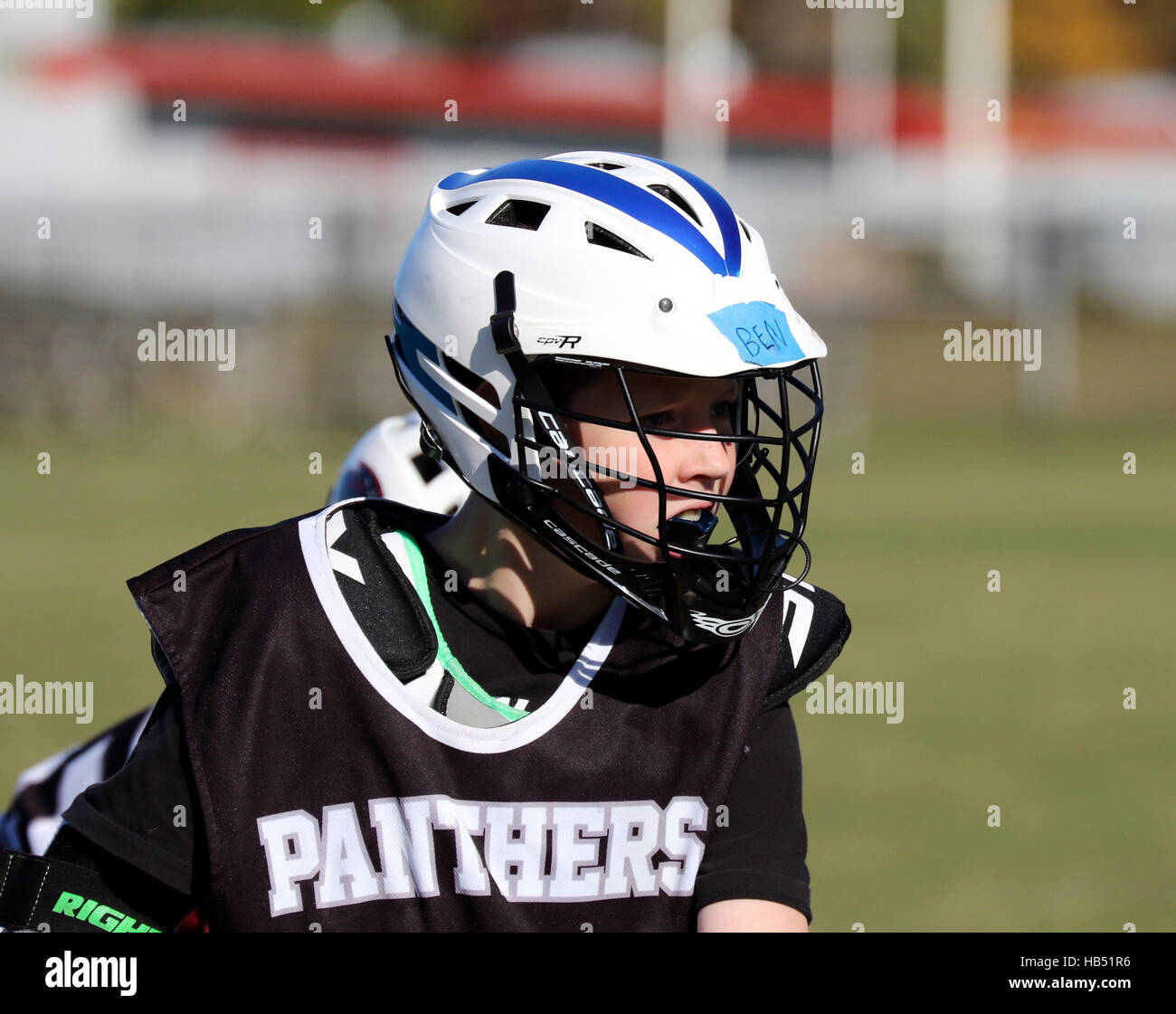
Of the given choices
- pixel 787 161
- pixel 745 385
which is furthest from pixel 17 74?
pixel 745 385

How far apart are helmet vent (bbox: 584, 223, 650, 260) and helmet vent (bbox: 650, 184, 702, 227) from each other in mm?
129

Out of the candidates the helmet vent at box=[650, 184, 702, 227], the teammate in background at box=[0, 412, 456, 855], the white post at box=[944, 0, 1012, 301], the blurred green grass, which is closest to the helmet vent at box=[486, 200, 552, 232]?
the helmet vent at box=[650, 184, 702, 227]

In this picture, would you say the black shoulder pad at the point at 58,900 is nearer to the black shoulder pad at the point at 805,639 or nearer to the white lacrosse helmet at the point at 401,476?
the black shoulder pad at the point at 805,639

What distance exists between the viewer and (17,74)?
30.4m

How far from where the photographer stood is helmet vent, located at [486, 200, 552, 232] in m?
2.59

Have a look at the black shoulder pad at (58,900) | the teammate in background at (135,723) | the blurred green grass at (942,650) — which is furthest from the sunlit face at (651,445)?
the blurred green grass at (942,650)

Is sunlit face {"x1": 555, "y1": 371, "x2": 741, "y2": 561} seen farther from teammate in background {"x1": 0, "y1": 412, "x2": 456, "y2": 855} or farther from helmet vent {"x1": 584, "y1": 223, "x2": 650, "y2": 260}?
teammate in background {"x1": 0, "y1": 412, "x2": 456, "y2": 855}

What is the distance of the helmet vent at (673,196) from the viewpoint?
2.58 metres

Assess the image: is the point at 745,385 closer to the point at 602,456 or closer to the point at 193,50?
the point at 602,456

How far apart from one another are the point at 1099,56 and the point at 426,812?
39077 millimetres

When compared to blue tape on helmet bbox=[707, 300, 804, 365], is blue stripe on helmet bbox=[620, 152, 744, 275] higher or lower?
higher

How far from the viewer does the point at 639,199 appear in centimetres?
254

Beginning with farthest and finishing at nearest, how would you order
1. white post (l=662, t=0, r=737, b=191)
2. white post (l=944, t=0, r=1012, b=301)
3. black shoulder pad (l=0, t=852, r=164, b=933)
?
white post (l=944, t=0, r=1012, b=301)
white post (l=662, t=0, r=737, b=191)
black shoulder pad (l=0, t=852, r=164, b=933)

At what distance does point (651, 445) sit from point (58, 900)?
3.51ft
